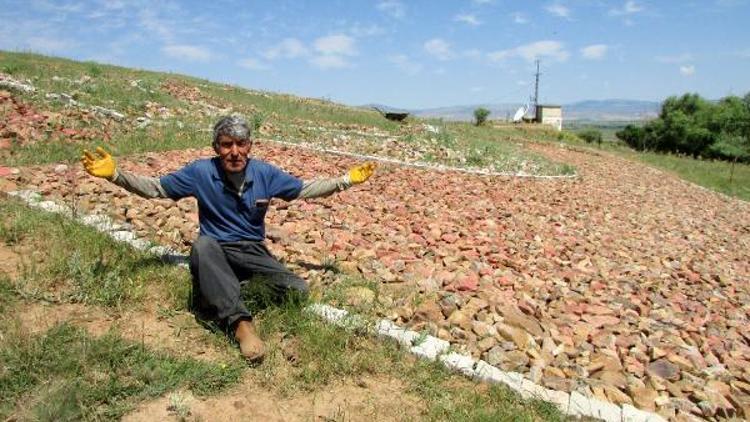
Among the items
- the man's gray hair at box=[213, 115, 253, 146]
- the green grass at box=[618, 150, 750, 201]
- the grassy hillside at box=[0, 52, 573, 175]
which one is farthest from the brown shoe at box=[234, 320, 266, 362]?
the green grass at box=[618, 150, 750, 201]

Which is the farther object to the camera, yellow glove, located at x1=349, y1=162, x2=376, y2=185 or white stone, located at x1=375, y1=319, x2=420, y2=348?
yellow glove, located at x1=349, y1=162, x2=376, y2=185

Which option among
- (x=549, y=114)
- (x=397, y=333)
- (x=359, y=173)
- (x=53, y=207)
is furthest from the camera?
(x=549, y=114)

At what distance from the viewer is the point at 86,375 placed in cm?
302

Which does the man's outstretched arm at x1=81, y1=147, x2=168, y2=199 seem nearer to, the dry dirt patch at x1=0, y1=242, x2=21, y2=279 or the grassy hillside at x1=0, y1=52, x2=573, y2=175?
the dry dirt patch at x1=0, y1=242, x2=21, y2=279

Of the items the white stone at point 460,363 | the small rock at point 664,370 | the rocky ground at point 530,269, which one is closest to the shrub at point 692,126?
the rocky ground at point 530,269

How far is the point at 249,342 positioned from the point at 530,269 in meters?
3.37

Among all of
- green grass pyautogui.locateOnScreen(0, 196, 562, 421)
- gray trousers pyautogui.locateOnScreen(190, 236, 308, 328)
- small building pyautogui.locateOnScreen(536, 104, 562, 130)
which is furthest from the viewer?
small building pyautogui.locateOnScreen(536, 104, 562, 130)

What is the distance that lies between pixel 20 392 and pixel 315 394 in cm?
154

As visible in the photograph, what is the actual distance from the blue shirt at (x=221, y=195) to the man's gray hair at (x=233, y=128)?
238mm

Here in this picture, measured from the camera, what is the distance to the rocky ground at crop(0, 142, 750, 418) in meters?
3.85

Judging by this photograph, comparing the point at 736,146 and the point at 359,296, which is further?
the point at 736,146

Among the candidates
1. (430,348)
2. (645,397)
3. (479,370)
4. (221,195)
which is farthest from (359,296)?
(645,397)

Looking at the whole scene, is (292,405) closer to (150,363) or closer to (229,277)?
(150,363)

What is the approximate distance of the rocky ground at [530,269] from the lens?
385 centimetres
